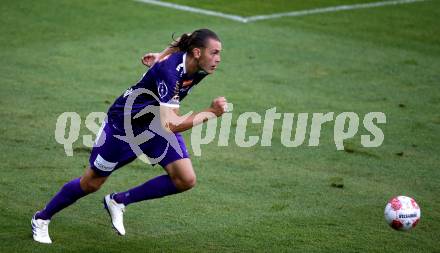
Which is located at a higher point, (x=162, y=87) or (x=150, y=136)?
(x=162, y=87)

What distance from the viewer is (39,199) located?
312 inches

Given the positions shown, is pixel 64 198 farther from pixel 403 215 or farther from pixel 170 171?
pixel 403 215

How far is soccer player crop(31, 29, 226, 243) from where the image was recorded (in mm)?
6656

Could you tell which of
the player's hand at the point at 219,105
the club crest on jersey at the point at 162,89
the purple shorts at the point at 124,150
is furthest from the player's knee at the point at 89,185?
the player's hand at the point at 219,105

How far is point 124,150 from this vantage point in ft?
22.5

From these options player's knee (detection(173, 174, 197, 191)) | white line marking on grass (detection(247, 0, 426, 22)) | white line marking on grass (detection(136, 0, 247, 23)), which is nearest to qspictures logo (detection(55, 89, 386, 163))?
player's knee (detection(173, 174, 197, 191))

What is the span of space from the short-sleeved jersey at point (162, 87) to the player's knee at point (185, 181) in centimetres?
53

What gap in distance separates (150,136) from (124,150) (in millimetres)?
249

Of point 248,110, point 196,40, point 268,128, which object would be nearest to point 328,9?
point 248,110

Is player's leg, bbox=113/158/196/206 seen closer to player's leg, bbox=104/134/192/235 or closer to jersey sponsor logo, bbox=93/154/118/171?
player's leg, bbox=104/134/192/235

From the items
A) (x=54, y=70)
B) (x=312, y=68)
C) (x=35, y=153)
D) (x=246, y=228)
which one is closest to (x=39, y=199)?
(x=35, y=153)

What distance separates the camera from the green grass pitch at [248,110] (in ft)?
24.0

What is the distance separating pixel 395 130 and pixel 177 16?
614 cm

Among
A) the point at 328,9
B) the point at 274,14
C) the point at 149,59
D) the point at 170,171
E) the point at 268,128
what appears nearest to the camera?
the point at 170,171
